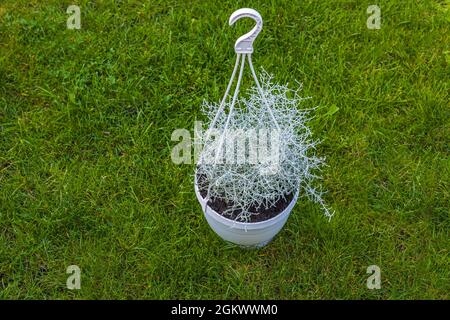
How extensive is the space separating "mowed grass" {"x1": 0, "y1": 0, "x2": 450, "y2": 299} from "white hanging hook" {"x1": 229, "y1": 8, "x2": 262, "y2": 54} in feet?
3.07

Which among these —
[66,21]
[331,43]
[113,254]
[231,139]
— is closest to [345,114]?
[331,43]

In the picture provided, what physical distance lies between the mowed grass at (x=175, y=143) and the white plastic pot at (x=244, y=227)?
→ 19cm

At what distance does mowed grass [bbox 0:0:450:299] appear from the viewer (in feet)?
8.45

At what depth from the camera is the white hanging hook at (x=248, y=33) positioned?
2.00 m

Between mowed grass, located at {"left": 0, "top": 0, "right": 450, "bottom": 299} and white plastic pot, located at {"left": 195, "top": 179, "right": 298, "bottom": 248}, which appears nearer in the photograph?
white plastic pot, located at {"left": 195, "top": 179, "right": 298, "bottom": 248}
